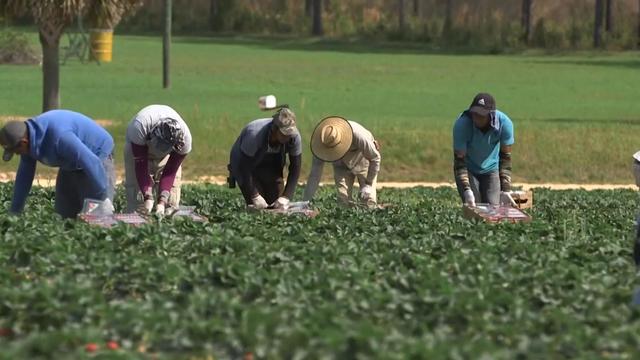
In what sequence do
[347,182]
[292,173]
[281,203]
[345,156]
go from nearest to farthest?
[281,203]
[292,173]
[345,156]
[347,182]

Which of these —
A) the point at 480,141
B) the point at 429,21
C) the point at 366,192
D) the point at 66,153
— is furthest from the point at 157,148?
the point at 429,21

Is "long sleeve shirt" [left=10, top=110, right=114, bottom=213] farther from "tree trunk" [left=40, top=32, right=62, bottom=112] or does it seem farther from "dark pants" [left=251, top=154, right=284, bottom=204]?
"tree trunk" [left=40, top=32, right=62, bottom=112]

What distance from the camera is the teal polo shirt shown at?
52.3 feet

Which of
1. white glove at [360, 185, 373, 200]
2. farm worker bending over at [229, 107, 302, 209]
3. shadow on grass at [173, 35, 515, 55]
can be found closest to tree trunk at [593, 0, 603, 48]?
shadow on grass at [173, 35, 515, 55]

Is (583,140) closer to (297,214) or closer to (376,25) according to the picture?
(297,214)

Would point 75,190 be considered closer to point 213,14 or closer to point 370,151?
point 370,151

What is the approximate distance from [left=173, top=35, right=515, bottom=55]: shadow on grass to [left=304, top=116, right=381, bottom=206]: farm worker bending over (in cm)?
4847

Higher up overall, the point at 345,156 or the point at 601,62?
the point at 345,156

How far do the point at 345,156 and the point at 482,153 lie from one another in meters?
1.47

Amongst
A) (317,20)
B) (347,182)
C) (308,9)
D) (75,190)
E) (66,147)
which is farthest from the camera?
(308,9)

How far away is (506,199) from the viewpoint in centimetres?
1606

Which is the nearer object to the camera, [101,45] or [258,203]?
[258,203]

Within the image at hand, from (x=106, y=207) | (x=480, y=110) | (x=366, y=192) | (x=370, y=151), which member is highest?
(x=480, y=110)

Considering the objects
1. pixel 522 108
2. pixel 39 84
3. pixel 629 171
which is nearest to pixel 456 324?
pixel 629 171
